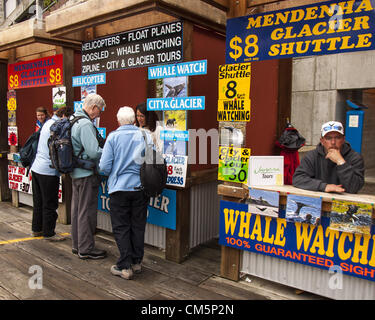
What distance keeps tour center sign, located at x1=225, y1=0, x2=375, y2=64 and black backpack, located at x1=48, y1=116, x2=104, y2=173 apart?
2031 mm

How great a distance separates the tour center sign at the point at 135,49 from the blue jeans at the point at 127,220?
1.69 metres

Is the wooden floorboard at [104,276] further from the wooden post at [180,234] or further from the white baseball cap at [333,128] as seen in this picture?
the white baseball cap at [333,128]

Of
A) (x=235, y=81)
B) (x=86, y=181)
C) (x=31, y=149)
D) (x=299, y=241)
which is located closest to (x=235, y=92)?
(x=235, y=81)

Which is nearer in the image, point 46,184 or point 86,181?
point 86,181

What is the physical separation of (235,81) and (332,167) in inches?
50.9

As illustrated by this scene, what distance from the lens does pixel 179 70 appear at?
382 centimetres

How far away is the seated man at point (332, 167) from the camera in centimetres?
296

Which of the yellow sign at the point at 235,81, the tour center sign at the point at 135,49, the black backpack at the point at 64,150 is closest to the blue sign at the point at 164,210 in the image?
the black backpack at the point at 64,150

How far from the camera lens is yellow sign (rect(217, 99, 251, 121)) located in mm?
3398

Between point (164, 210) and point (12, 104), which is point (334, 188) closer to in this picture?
point (164, 210)

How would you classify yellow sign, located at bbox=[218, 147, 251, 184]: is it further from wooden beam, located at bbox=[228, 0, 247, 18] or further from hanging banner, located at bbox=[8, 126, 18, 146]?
hanging banner, located at bbox=[8, 126, 18, 146]

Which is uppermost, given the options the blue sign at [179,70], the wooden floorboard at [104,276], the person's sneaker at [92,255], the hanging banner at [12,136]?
the blue sign at [179,70]

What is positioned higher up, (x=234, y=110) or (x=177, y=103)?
(x=177, y=103)

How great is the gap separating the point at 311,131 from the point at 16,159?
7154mm
